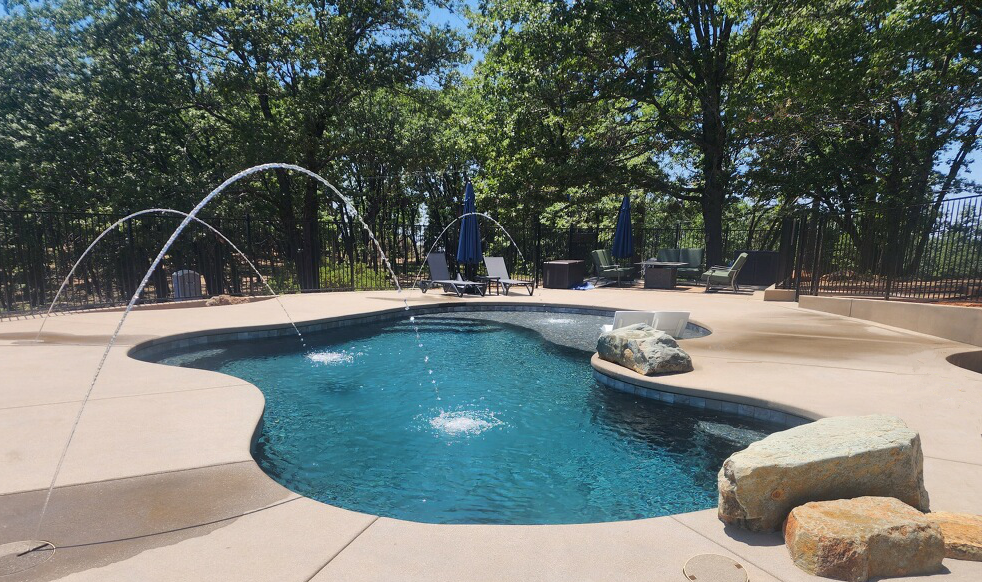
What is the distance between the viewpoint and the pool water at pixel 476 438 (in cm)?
336

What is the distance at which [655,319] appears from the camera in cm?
677

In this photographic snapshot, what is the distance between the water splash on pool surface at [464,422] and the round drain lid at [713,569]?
258 centimetres

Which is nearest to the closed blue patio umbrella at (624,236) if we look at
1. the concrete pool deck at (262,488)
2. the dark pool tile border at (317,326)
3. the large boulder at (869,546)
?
the dark pool tile border at (317,326)

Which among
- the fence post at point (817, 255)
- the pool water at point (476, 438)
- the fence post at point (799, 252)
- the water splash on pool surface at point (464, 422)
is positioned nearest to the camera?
the pool water at point (476, 438)

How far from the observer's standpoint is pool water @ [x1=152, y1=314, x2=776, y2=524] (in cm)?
336

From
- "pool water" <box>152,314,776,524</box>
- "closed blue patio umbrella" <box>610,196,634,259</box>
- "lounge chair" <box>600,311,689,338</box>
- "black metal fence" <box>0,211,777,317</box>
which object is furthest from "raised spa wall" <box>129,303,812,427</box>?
"closed blue patio umbrella" <box>610,196,634,259</box>

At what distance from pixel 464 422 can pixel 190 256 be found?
50.7 ft

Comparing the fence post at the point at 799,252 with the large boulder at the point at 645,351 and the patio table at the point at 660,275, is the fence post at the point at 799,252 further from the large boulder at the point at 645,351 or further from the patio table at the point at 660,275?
the large boulder at the point at 645,351

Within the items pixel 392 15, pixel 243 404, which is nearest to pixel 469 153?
pixel 392 15

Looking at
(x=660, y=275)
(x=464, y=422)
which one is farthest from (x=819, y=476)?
(x=660, y=275)

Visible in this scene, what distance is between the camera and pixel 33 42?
16.1m

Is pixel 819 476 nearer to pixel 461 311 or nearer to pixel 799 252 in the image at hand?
pixel 461 311

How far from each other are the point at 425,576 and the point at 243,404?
9.12 ft

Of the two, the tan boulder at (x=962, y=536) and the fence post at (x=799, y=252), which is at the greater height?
the fence post at (x=799, y=252)
